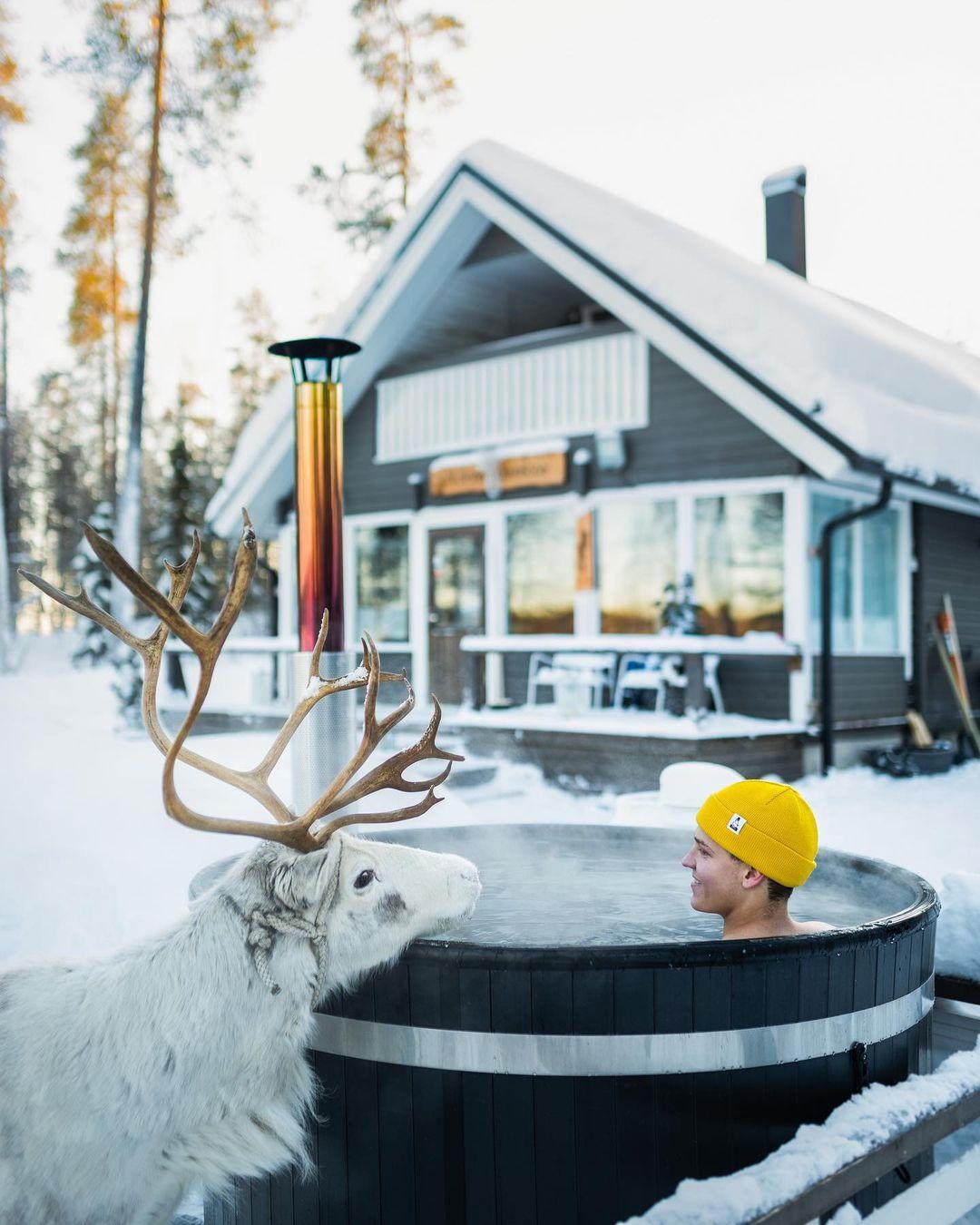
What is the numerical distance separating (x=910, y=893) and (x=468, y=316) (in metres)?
10.6

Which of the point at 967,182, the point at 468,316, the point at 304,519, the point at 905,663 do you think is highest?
the point at 967,182

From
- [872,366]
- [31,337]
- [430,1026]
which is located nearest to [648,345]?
[872,366]

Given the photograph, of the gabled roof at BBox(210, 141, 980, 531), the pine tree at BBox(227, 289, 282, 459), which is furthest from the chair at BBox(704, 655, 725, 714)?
the pine tree at BBox(227, 289, 282, 459)

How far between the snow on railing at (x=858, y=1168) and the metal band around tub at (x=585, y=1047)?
15 centimetres

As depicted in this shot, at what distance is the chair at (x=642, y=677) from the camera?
9719 millimetres

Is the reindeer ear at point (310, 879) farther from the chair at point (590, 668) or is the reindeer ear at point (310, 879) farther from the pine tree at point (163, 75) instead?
the pine tree at point (163, 75)

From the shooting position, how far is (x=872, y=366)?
1054 centimetres

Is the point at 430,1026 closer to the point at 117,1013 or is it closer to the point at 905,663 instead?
the point at 117,1013

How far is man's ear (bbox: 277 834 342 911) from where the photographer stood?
7.42 feet

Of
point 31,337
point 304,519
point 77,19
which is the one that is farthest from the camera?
point 31,337

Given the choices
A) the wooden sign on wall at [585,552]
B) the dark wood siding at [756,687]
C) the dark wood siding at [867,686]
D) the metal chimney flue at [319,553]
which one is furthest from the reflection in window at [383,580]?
the metal chimney flue at [319,553]

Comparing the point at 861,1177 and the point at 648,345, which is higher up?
the point at 648,345

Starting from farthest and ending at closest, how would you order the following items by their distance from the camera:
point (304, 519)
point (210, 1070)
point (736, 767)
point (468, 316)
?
1. point (468, 316)
2. point (736, 767)
3. point (304, 519)
4. point (210, 1070)

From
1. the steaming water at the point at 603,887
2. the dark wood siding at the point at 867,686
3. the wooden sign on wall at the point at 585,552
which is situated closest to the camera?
the steaming water at the point at 603,887
